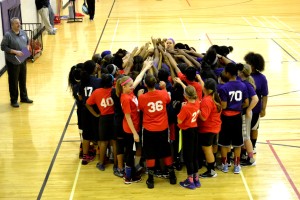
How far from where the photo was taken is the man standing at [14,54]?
1019 cm

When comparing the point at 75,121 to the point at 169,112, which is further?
the point at 75,121

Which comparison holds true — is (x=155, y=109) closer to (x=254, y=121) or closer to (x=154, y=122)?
(x=154, y=122)

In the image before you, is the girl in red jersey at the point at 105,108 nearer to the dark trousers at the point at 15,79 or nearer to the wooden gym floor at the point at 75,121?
the wooden gym floor at the point at 75,121

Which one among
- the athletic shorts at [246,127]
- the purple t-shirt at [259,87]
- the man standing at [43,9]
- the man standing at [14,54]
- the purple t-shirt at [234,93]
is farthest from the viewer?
the man standing at [43,9]

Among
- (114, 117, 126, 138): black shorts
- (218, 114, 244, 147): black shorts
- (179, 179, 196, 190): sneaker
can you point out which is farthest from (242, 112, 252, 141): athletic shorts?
(114, 117, 126, 138): black shorts

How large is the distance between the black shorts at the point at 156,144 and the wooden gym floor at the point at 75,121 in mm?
559

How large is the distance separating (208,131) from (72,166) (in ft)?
7.91

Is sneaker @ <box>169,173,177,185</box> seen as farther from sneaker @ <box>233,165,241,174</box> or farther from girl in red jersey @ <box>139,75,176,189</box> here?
sneaker @ <box>233,165,241,174</box>

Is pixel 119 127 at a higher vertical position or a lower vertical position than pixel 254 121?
higher

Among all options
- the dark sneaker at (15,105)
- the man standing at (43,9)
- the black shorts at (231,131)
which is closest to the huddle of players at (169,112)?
the black shorts at (231,131)

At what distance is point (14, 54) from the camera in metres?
10.3

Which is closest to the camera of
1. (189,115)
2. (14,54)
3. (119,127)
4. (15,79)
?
(189,115)

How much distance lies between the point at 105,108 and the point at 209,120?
5.33ft

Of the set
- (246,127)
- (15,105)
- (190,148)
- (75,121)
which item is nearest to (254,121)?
(246,127)
